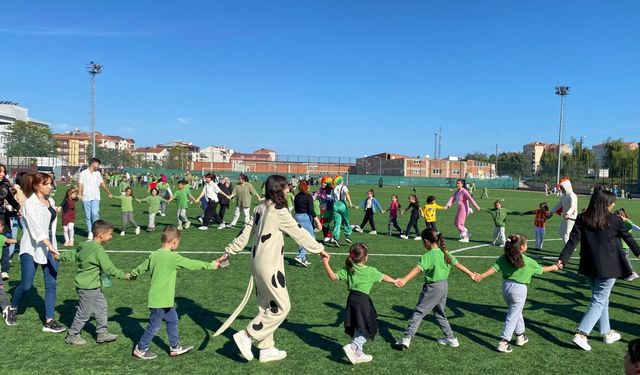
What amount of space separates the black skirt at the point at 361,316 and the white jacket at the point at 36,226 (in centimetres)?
397

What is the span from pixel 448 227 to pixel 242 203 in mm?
8999

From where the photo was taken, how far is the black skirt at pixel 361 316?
15.9ft

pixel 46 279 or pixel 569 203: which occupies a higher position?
pixel 569 203

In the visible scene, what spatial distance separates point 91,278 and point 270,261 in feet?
7.37

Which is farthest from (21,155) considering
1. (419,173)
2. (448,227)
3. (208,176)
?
(419,173)

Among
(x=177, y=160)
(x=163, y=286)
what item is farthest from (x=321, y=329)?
(x=177, y=160)

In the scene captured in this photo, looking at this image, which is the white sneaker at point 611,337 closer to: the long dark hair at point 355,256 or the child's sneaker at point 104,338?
the long dark hair at point 355,256

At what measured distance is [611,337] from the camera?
580cm

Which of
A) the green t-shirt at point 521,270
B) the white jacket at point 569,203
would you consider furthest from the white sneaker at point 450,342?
the white jacket at point 569,203

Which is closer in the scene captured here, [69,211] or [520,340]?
[520,340]

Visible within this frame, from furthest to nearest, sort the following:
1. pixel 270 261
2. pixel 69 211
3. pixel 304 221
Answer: pixel 69 211 → pixel 304 221 → pixel 270 261

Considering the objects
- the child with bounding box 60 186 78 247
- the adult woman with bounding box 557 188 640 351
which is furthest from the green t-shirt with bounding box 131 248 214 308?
the child with bounding box 60 186 78 247

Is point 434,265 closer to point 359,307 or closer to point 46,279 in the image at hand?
point 359,307

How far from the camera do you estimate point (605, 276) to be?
17.8ft
